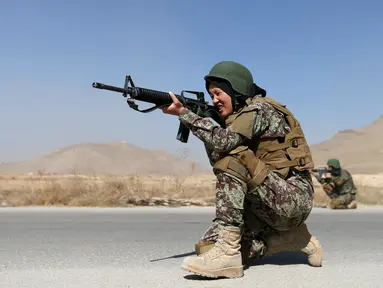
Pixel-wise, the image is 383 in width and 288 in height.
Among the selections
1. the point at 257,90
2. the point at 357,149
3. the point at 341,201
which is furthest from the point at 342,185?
the point at 357,149

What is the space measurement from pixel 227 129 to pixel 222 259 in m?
0.81

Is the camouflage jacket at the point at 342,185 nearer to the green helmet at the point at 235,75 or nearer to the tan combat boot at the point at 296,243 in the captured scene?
the tan combat boot at the point at 296,243

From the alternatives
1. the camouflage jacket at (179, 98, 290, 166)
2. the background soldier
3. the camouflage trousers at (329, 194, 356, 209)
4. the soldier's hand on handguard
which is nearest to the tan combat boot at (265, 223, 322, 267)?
the camouflage jacket at (179, 98, 290, 166)

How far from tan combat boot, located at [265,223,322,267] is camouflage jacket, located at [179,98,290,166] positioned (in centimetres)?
70

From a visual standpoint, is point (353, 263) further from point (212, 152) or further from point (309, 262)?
point (212, 152)

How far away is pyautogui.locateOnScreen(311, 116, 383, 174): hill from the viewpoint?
72.8m

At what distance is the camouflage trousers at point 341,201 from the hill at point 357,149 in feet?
193

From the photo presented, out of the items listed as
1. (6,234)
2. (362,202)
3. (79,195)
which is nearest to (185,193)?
(79,195)

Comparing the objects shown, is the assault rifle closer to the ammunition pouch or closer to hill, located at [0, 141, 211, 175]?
the ammunition pouch

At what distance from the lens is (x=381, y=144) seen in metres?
91.6

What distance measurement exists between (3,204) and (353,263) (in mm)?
8114

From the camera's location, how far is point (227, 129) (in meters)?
3.01

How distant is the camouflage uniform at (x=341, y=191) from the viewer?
10148 millimetres

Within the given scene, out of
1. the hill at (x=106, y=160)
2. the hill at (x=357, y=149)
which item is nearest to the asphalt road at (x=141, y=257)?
the hill at (x=357, y=149)
